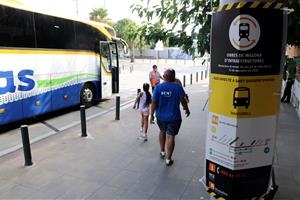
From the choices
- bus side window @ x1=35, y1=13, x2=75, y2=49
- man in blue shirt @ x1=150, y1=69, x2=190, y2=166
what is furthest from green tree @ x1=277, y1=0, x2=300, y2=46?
bus side window @ x1=35, y1=13, x2=75, y2=49

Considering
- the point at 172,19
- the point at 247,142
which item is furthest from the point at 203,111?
the point at 247,142

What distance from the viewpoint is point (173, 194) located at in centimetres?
450

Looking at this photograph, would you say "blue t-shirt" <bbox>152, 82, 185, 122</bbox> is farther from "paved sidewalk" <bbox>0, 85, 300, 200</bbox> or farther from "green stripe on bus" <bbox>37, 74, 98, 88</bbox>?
"green stripe on bus" <bbox>37, 74, 98, 88</bbox>

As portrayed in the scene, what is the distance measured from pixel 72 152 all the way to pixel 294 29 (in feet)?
Answer: 16.3

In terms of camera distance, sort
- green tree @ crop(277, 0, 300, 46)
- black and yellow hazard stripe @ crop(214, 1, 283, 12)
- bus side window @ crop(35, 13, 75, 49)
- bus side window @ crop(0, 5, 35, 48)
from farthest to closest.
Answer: bus side window @ crop(35, 13, 75, 49) < bus side window @ crop(0, 5, 35, 48) < green tree @ crop(277, 0, 300, 46) < black and yellow hazard stripe @ crop(214, 1, 283, 12)

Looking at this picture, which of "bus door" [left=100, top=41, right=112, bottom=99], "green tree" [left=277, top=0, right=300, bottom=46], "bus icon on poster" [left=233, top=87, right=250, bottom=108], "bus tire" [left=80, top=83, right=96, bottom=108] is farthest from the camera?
"bus door" [left=100, top=41, right=112, bottom=99]

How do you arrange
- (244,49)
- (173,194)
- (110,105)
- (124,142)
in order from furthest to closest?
(110,105) < (124,142) < (173,194) < (244,49)

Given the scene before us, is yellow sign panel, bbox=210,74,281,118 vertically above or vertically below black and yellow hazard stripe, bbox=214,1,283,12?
below

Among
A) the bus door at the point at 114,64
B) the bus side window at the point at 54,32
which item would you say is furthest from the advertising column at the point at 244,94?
the bus door at the point at 114,64

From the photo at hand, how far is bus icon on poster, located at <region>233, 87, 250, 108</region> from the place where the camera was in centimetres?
336

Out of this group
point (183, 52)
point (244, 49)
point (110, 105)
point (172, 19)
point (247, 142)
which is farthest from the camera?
point (110, 105)

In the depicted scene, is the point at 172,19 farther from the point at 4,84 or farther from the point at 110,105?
the point at 110,105

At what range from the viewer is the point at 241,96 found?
133 inches

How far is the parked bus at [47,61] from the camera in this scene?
25.1 feet
